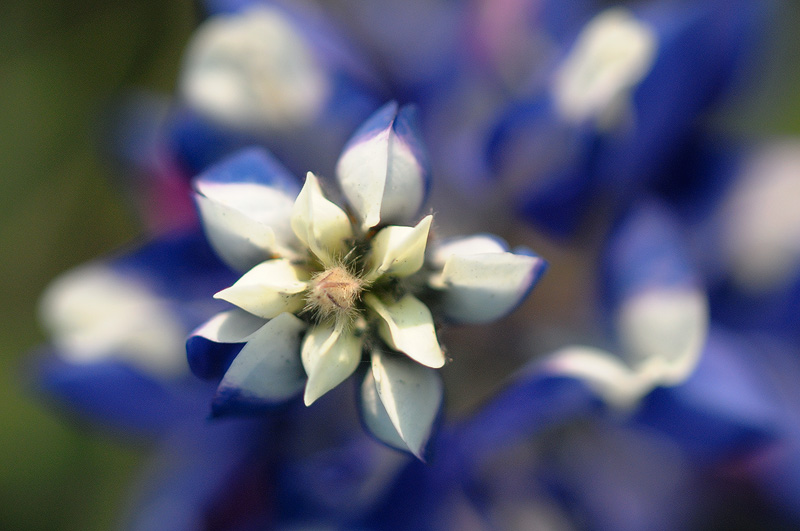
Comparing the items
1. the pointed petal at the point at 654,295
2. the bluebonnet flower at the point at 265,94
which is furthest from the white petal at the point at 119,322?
the pointed petal at the point at 654,295

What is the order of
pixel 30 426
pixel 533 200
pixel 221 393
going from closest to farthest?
pixel 221 393
pixel 533 200
pixel 30 426

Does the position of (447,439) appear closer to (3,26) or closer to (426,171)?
(426,171)

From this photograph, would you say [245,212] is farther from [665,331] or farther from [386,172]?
[665,331]

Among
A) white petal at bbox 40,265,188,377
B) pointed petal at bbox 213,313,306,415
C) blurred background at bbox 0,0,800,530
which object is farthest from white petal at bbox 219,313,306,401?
blurred background at bbox 0,0,800,530

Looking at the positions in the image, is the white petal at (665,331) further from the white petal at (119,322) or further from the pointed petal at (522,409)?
the white petal at (119,322)

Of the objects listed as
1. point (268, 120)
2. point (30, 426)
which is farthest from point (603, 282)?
point (30, 426)

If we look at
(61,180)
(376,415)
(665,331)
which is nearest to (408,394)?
(376,415)

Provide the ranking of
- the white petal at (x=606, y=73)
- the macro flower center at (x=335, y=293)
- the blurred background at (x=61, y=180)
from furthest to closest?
the blurred background at (x=61, y=180) → the white petal at (x=606, y=73) → the macro flower center at (x=335, y=293)
